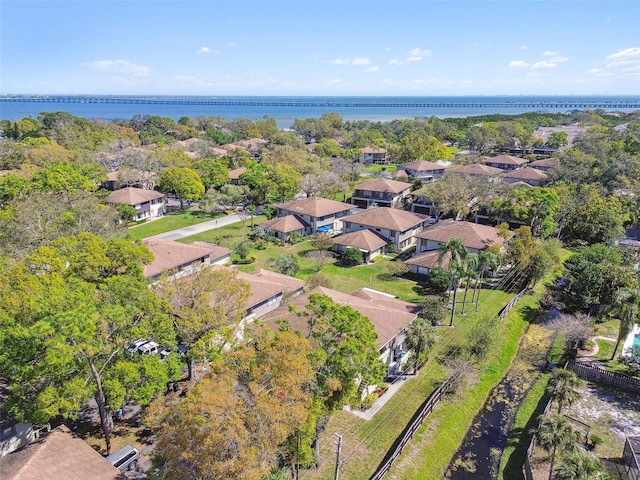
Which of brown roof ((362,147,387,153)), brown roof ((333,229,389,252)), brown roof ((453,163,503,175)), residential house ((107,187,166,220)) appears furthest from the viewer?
brown roof ((362,147,387,153))

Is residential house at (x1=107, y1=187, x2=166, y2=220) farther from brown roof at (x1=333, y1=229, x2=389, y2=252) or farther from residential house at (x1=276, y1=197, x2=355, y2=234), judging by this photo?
brown roof at (x1=333, y1=229, x2=389, y2=252)

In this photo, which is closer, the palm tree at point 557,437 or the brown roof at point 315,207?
the palm tree at point 557,437

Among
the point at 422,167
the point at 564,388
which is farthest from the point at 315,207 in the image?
the point at 564,388

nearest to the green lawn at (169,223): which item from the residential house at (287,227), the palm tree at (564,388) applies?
the residential house at (287,227)

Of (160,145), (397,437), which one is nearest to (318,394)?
(397,437)

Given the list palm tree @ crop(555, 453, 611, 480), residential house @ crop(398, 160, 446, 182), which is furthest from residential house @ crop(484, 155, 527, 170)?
palm tree @ crop(555, 453, 611, 480)

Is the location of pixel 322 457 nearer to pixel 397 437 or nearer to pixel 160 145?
pixel 397 437

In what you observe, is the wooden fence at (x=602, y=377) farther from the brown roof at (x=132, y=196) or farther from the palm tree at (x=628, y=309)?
the brown roof at (x=132, y=196)
